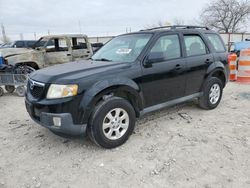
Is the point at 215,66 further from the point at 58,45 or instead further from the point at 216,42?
the point at 58,45

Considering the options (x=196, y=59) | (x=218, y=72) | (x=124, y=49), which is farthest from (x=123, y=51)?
(x=218, y=72)

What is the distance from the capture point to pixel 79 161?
3.12 metres

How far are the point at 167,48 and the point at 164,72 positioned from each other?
1.63ft

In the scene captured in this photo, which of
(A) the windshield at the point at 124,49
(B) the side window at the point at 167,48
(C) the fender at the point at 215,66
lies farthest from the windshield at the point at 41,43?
(C) the fender at the point at 215,66

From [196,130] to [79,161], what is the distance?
6.88 ft

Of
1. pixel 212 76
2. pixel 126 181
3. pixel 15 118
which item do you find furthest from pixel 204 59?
pixel 15 118

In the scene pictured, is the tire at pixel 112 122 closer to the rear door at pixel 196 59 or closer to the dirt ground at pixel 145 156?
the dirt ground at pixel 145 156

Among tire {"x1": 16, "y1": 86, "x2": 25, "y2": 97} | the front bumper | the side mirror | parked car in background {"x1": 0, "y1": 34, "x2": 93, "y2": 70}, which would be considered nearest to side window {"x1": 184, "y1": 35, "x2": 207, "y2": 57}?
the side mirror

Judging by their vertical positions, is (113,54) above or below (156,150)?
above

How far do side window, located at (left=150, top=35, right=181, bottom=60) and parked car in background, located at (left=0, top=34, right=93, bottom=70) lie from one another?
4.43 meters

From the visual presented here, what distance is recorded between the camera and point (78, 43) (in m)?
9.40

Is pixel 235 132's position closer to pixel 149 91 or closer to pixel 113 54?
pixel 149 91

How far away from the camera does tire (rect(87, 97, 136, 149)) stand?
316 centimetres

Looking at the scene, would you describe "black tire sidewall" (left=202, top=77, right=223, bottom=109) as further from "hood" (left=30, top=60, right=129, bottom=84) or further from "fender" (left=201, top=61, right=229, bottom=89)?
"hood" (left=30, top=60, right=129, bottom=84)
